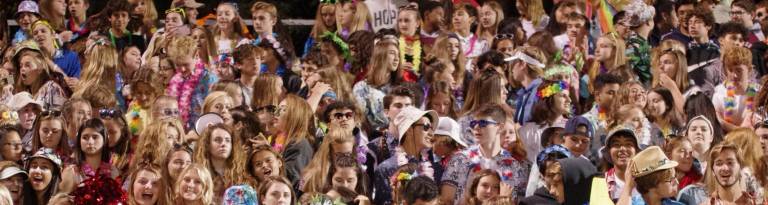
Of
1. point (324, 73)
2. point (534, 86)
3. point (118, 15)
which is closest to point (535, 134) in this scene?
point (534, 86)

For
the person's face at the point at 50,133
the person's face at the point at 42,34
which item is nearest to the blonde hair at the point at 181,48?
the person's face at the point at 42,34

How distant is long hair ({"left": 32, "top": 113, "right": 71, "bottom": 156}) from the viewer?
18453 millimetres

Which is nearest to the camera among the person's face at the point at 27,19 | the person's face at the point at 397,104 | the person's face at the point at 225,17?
the person's face at the point at 397,104

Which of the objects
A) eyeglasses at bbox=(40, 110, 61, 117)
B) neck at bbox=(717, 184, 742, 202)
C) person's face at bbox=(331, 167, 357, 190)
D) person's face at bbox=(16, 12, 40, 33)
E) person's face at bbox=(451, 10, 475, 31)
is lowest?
neck at bbox=(717, 184, 742, 202)

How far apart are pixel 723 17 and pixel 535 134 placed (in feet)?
15.9

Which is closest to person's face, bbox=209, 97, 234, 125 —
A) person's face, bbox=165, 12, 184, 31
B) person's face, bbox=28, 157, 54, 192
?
person's face, bbox=28, 157, 54, 192

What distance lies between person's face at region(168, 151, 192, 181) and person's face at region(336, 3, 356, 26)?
420 centimetres

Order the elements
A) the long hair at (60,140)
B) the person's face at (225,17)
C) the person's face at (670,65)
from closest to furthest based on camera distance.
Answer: the long hair at (60,140) → the person's face at (670,65) → the person's face at (225,17)

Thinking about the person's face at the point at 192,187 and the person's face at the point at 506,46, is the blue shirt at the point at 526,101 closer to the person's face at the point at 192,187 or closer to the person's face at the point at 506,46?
the person's face at the point at 506,46

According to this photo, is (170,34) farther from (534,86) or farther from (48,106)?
(534,86)

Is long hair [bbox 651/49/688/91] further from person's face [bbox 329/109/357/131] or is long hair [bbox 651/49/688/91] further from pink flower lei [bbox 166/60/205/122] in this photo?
pink flower lei [bbox 166/60/205/122]

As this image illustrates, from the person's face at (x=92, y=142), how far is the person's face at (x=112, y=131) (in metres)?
0.19

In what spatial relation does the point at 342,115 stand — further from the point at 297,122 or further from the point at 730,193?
the point at 730,193

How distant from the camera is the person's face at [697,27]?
69.7 feet
